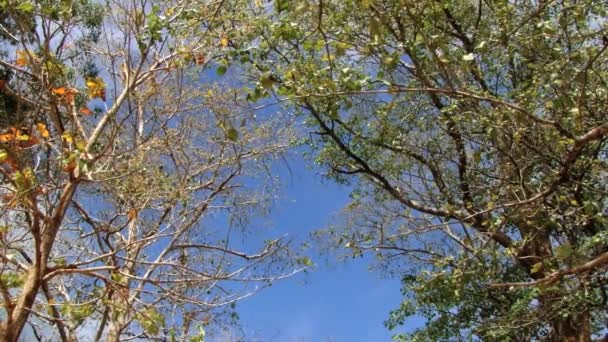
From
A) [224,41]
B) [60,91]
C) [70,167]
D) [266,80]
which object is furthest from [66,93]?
[266,80]

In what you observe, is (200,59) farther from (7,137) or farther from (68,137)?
(7,137)

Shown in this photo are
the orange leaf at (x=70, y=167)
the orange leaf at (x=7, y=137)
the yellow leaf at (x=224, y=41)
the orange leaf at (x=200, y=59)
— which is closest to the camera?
the orange leaf at (x=7, y=137)

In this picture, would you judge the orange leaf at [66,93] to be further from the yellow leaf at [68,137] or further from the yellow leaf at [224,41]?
the yellow leaf at [224,41]

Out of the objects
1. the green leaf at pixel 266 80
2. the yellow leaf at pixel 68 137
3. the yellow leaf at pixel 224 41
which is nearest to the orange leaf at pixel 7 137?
the yellow leaf at pixel 68 137

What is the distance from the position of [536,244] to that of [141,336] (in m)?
4.69

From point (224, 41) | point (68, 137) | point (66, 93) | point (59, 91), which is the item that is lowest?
point (68, 137)

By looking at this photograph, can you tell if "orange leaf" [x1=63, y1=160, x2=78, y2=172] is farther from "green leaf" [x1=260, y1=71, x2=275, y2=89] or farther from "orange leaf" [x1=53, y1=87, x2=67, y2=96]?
"green leaf" [x1=260, y1=71, x2=275, y2=89]

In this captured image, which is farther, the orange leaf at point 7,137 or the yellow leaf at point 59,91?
the yellow leaf at point 59,91

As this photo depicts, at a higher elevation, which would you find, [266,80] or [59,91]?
[59,91]

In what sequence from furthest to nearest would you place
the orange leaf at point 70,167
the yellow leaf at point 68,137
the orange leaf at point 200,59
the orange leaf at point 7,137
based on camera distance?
the orange leaf at point 200,59
the yellow leaf at point 68,137
the orange leaf at point 70,167
the orange leaf at point 7,137

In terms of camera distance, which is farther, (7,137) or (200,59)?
(200,59)

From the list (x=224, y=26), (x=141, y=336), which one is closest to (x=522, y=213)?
(x=224, y=26)

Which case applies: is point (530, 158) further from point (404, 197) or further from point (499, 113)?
point (404, 197)

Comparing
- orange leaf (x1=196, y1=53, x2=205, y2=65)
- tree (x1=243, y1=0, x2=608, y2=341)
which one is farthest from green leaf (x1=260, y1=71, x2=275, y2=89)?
orange leaf (x1=196, y1=53, x2=205, y2=65)
